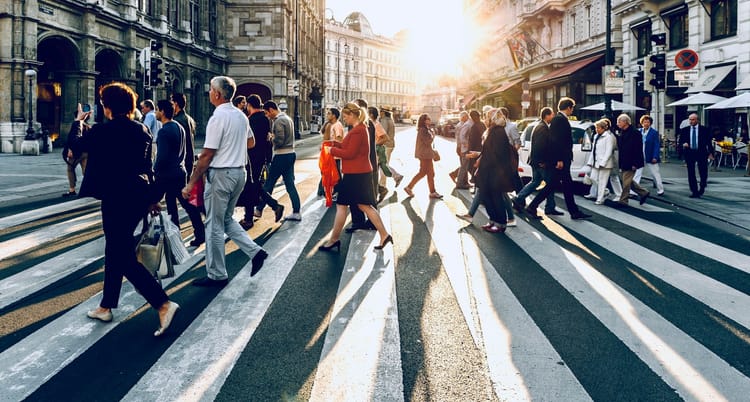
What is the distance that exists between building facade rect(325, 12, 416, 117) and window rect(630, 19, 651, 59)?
229ft

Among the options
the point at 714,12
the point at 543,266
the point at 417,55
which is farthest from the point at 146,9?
the point at 417,55

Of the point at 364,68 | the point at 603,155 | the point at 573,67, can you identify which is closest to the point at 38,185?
the point at 603,155

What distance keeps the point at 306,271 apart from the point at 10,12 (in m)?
19.0

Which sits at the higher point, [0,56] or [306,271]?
[0,56]

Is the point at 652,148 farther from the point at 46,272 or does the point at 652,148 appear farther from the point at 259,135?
the point at 46,272

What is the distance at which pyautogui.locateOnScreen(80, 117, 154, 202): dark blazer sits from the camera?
4375 mm

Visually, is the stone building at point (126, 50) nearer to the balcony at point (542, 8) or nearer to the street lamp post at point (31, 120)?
the street lamp post at point (31, 120)

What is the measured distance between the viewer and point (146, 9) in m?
31.0

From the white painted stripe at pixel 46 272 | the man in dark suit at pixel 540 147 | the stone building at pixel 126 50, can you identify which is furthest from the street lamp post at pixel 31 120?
the man in dark suit at pixel 540 147

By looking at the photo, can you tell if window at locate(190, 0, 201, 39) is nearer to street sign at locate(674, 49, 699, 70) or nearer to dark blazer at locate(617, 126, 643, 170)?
street sign at locate(674, 49, 699, 70)

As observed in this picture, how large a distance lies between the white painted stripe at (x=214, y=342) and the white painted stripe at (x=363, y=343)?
0.57 metres

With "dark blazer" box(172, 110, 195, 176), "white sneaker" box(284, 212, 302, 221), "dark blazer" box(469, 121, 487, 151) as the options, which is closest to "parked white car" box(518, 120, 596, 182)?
"dark blazer" box(469, 121, 487, 151)

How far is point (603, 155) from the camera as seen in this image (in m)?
11.2

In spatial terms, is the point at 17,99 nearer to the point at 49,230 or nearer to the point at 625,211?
the point at 49,230
